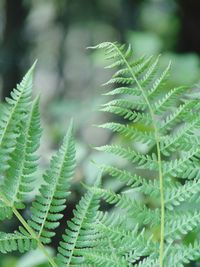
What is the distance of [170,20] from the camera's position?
2.44 meters

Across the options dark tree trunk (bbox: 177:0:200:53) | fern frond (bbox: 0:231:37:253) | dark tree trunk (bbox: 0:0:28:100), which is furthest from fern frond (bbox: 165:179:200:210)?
dark tree trunk (bbox: 0:0:28:100)

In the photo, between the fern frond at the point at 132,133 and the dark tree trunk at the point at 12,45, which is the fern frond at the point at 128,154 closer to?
the fern frond at the point at 132,133

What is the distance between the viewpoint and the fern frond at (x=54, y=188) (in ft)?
1.41

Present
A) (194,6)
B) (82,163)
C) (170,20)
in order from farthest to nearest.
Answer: (170,20)
(194,6)
(82,163)

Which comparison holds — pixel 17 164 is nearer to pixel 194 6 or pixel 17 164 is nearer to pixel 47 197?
pixel 47 197

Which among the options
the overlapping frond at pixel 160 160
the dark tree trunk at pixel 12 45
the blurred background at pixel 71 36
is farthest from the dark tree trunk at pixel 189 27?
the overlapping frond at pixel 160 160

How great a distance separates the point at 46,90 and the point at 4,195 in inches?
96.4

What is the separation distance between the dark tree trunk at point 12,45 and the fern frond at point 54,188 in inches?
85.1

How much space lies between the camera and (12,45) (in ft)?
8.80

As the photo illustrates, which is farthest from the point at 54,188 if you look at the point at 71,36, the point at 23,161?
the point at 71,36

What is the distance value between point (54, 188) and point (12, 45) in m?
2.32

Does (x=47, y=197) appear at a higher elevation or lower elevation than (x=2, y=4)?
higher

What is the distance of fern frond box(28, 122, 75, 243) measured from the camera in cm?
43

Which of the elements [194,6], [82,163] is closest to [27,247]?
[82,163]
